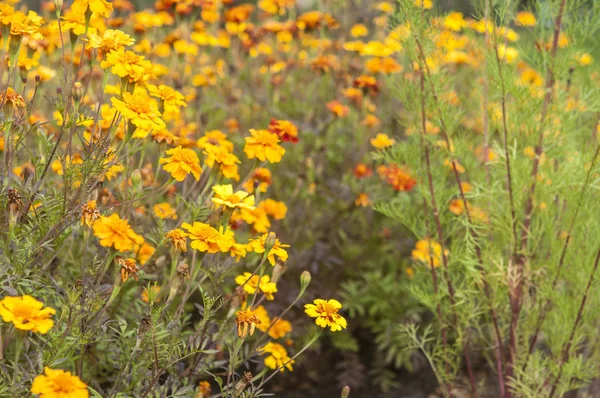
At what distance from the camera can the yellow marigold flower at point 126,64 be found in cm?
158

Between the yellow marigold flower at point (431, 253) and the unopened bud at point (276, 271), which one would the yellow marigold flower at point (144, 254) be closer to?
the unopened bud at point (276, 271)

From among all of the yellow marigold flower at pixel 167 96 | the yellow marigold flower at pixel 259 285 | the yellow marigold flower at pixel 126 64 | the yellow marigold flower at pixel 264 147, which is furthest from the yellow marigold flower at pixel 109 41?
the yellow marigold flower at pixel 259 285

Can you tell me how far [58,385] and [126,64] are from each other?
745 mm

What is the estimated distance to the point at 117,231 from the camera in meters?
1.49

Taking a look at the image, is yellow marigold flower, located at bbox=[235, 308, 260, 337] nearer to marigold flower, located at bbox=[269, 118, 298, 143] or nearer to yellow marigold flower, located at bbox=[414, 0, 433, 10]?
marigold flower, located at bbox=[269, 118, 298, 143]

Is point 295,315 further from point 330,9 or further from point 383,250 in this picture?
point 330,9

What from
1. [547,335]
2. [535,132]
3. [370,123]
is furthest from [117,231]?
[370,123]

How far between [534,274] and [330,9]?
2.05 m

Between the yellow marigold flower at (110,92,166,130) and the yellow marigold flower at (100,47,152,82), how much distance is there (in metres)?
0.05

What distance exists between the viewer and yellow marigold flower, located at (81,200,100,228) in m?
1.55

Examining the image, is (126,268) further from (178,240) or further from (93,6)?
(93,6)

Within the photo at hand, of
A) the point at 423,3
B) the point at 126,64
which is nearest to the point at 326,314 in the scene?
the point at 126,64

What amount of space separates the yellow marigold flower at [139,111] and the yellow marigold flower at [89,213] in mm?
204

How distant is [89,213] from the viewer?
156 centimetres
